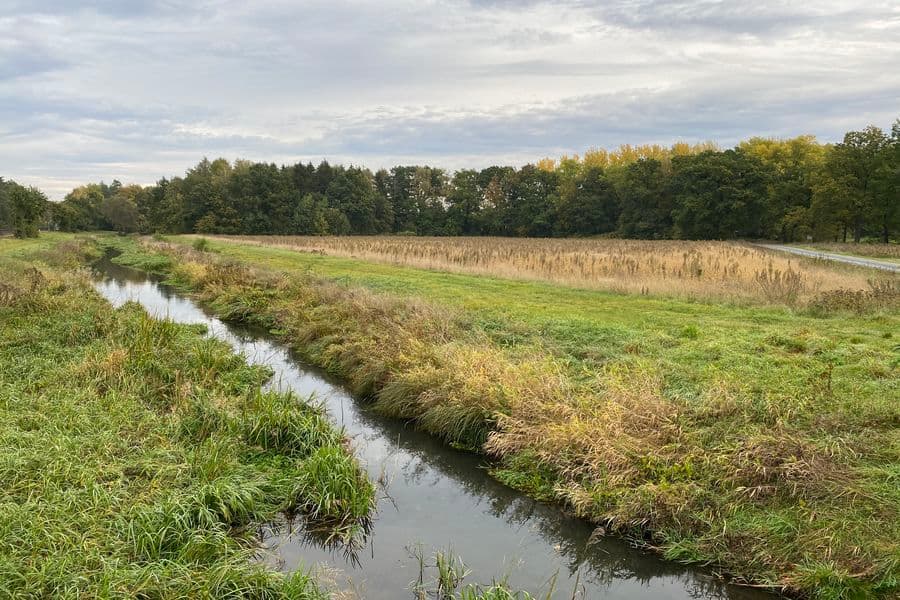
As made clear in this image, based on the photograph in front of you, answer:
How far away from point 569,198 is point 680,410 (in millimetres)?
77499

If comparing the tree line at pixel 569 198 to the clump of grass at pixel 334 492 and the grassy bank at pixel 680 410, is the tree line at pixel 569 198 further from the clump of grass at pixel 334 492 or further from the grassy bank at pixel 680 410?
the clump of grass at pixel 334 492

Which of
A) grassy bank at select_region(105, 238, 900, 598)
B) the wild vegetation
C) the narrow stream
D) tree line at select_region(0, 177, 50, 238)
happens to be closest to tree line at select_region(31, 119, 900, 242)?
the wild vegetation

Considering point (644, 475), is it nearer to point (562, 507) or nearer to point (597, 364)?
point (562, 507)

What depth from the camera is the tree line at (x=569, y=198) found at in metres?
55.2

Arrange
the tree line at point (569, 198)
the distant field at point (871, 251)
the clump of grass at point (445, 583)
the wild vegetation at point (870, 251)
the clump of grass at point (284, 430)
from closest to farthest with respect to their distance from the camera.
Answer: the clump of grass at point (445, 583)
the clump of grass at point (284, 430)
the distant field at point (871, 251)
the wild vegetation at point (870, 251)
the tree line at point (569, 198)

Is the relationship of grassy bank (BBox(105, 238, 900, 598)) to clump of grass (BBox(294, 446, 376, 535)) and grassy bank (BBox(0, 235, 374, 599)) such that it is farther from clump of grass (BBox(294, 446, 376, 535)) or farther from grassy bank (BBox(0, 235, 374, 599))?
grassy bank (BBox(0, 235, 374, 599))

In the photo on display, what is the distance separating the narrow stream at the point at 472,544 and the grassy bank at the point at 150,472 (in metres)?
0.49

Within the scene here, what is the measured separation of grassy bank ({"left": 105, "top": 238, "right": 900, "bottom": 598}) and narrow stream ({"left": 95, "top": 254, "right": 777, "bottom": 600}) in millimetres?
271

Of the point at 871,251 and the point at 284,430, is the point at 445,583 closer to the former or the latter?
the point at 284,430

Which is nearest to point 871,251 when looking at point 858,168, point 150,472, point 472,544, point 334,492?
point 858,168

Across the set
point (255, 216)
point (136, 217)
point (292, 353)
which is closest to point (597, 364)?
point (292, 353)

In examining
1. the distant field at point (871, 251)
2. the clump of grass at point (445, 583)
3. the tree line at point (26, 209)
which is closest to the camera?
the clump of grass at point (445, 583)

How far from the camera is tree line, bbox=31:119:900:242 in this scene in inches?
2175

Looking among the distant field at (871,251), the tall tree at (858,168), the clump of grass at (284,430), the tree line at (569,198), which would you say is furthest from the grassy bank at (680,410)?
the tree line at (569,198)
